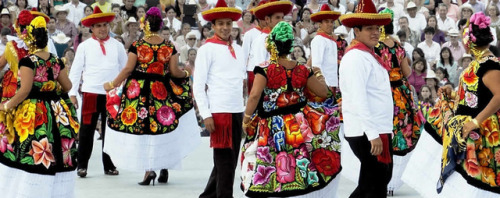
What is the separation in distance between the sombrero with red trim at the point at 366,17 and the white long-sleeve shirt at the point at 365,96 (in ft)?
0.69

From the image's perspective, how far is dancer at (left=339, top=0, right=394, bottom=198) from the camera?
7.16 meters

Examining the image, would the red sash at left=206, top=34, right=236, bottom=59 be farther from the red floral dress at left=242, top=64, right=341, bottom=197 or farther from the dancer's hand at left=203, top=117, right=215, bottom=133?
the red floral dress at left=242, top=64, right=341, bottom=197

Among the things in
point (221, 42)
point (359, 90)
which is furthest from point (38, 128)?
point (359, 90)

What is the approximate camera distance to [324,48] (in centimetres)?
1096

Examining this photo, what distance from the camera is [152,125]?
10289mm

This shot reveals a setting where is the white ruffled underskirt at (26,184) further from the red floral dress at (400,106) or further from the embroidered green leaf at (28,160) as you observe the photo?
the red floral dress at (400,106)

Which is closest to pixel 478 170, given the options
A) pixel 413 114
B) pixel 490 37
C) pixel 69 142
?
pixel 490 37

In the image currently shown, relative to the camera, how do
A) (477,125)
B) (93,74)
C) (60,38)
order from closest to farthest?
(477,125)
(93,74)
(60,38)

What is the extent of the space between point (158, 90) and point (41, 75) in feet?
6.99

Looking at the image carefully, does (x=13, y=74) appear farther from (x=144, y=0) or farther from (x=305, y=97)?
(x=144, y=0)

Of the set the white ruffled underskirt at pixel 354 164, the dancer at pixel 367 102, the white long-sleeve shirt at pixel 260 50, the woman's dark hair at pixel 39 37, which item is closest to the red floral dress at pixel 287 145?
the dancer at pixel 367 102

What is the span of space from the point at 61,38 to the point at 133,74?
7.31 meters

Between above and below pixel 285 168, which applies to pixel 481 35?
above

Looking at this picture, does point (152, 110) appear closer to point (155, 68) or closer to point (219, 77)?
point (155, 68)
